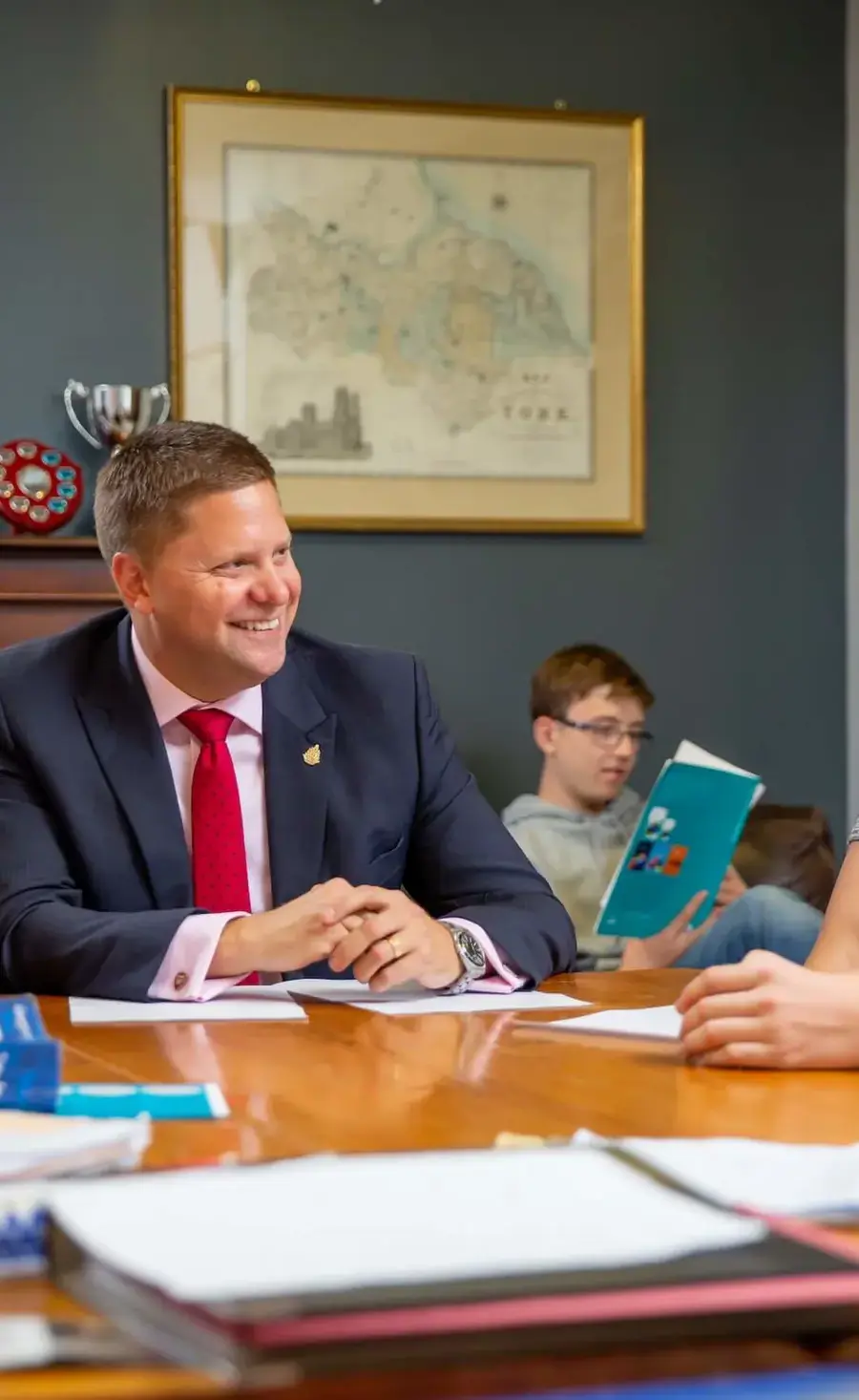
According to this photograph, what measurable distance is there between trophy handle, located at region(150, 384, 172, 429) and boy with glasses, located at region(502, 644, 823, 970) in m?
1.01

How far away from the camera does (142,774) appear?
2.09 meters

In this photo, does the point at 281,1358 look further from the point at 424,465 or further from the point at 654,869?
the point at 424,465

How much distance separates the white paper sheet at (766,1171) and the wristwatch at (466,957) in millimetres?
817

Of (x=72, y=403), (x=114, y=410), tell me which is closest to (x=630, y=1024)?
(x=114, y=410)

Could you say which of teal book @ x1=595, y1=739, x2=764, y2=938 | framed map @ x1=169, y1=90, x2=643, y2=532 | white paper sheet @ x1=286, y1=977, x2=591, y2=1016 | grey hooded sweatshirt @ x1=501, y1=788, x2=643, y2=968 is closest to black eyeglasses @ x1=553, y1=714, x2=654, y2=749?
grey hooded sweatshirt @ x1=501, y1=788, x2=643, y2=968

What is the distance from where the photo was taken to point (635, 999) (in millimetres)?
1785

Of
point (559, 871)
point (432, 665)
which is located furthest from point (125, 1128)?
point (432, 665)

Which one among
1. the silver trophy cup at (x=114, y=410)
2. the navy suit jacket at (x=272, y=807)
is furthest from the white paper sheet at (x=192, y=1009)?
the silver trophy cup at (x=114, y=410)

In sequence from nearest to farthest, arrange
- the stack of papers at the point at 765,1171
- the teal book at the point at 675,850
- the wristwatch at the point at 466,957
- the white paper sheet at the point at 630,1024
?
the stack of papers at the point at 765,1171
the white paper sheet at the point at 630,1024
the wristwatch at the point at 466,957
the teal book at the point at 675,850

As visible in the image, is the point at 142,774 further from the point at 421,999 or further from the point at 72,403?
the point at 72,403

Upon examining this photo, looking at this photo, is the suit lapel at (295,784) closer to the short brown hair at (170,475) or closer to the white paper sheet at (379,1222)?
the short brown hair at (170,475)

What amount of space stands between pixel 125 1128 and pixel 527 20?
12.2ft

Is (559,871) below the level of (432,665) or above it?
below

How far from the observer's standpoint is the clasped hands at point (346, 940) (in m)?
1.77
